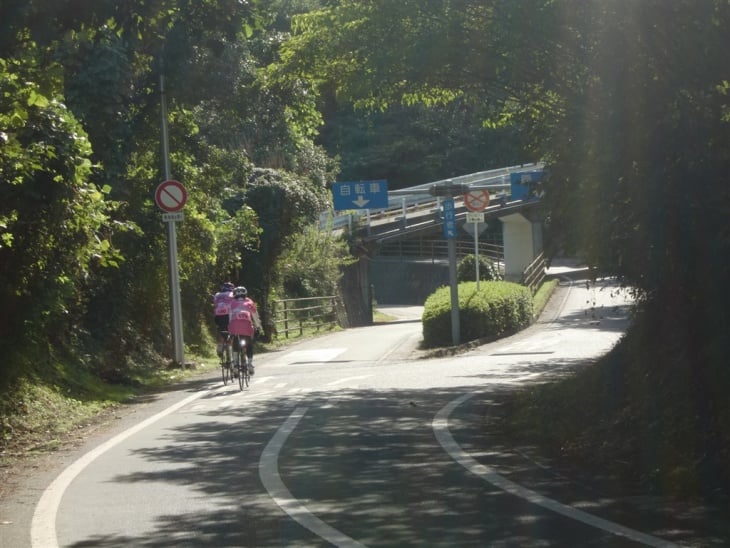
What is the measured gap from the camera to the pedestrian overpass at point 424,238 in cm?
5231

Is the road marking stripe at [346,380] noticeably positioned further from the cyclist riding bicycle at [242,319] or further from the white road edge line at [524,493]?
the white road edge line at [524,493]

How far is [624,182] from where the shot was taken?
1113 centimetres

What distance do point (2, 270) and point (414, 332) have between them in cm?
2173

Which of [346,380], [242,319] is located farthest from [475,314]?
[242,319]

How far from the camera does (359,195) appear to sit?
46188mm

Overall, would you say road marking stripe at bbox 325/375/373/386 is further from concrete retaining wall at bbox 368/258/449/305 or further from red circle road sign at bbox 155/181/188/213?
concrete retaining wall at bbox 368/258/449/305

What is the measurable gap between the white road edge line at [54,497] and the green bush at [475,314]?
596 inches

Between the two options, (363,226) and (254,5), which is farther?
(363,226)

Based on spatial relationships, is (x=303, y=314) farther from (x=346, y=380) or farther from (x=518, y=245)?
(x=346, y=380)

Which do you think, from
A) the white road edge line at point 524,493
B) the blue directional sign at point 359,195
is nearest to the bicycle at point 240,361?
the white road edge line at point 524,493

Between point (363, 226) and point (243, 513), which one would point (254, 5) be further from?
point (363, 226)

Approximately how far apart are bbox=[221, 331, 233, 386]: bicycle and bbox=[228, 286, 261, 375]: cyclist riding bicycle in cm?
23

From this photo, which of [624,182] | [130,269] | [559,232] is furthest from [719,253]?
[130,269]

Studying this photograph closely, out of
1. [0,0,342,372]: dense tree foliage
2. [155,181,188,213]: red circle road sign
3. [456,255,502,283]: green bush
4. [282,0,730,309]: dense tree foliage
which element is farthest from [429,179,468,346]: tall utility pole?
[456,255,502,283]: green bush
